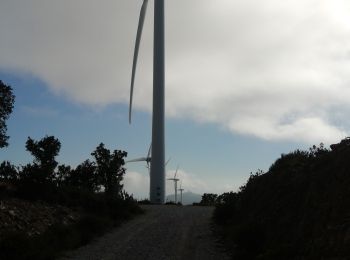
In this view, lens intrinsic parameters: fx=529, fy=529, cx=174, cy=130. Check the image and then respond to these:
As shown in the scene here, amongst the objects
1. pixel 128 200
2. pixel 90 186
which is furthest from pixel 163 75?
pixel 128 200

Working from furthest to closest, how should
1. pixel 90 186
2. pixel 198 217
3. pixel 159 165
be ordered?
1. pixel 159 165
2. pixel 90 186
3. pixel 198 217

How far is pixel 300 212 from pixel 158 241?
25.7 ft

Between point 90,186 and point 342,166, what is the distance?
88.4ft

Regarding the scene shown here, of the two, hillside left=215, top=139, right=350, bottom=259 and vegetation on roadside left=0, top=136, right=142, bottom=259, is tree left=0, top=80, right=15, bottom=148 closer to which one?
vegetation on roadside left=0, top=136, right=142, bottom=259

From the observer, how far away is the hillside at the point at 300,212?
42.3 feet

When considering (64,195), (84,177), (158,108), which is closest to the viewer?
(64,195)

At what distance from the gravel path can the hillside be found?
1.29m

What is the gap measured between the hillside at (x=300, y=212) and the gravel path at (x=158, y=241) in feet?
4.22

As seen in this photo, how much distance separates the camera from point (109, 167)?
41.6 meters

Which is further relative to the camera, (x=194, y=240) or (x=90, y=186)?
(x=90, y=186)

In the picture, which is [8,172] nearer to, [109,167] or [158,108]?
[109,167]

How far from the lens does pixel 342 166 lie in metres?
15.4

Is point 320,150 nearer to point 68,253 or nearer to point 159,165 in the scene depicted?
point 68,253

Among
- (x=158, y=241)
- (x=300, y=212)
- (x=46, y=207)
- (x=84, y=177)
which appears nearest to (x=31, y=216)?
(x=46, y=207)
